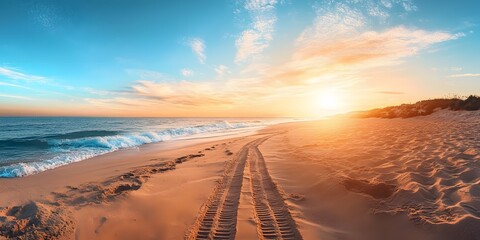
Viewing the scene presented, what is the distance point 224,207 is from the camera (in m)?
5.60

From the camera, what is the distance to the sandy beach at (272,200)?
14.3 ft

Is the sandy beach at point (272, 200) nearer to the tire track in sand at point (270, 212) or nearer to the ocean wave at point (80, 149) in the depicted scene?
the tire track in sand at point (270, 212)

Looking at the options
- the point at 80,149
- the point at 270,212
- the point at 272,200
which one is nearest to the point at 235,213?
the point at 270,212

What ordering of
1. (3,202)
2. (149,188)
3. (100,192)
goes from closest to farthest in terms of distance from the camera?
(3,202) < (100,192) < (149,188)

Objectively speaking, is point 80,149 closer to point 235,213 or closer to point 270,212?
point 235,213

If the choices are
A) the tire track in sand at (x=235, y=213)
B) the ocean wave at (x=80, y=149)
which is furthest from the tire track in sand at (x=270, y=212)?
the ocean wave at (x=80, y=149)

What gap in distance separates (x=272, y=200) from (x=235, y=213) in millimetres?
1125

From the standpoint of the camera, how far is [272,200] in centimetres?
588

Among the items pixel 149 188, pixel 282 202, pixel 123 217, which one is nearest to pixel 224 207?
pixel 282 202

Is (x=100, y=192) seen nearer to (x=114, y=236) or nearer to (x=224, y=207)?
(x=114, y=236)

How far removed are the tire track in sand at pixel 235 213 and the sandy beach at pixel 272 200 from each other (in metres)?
0.02

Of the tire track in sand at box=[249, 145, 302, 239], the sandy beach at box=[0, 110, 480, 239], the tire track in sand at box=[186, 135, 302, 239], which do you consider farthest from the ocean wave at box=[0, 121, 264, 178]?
the tire track in sand at box=[249, 145, 302, 239]

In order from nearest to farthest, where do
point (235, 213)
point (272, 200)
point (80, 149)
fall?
point (235, 213), point (272, 200), point (80, 149)

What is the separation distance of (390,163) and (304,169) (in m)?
2.59
